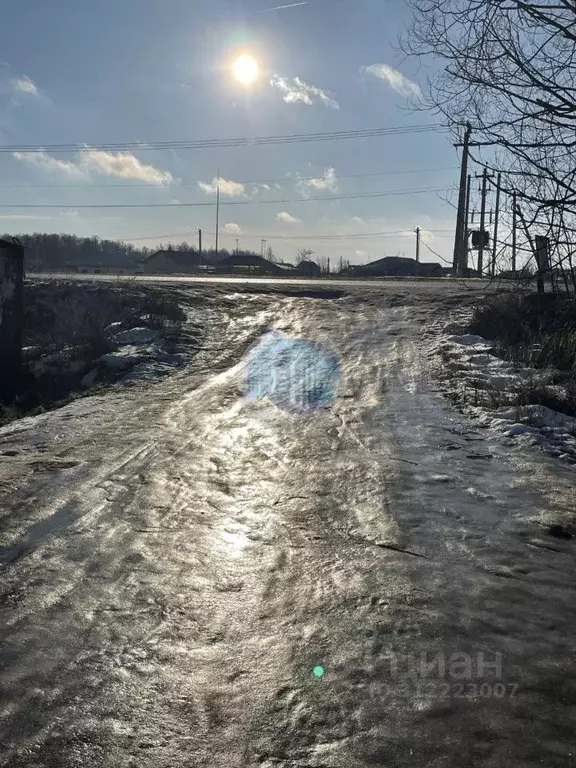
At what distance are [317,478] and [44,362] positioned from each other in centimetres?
853

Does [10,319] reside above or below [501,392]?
above

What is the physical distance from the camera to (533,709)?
3.00 m

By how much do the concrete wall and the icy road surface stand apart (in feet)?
15.9

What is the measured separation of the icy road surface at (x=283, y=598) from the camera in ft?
9.36

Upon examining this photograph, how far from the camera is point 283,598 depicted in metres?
4.08

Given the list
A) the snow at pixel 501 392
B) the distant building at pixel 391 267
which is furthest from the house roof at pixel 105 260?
the snow at pixel 501 392

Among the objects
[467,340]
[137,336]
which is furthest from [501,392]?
[137,336]

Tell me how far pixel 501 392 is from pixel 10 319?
8.99 metres

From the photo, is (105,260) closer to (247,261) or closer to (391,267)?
(247,261)

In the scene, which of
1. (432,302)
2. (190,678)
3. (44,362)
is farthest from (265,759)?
(432,302)

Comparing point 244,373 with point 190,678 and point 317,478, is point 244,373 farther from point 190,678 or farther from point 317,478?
point 190,678

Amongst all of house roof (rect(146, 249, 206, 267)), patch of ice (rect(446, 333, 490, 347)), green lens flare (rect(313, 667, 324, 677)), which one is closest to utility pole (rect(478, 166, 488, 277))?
patch of ice (rect(446, 333, 490, 347))

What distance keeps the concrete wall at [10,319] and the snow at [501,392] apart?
7.84m

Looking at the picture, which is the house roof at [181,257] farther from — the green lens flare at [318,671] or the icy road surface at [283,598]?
the green lens flare at [318,671]
